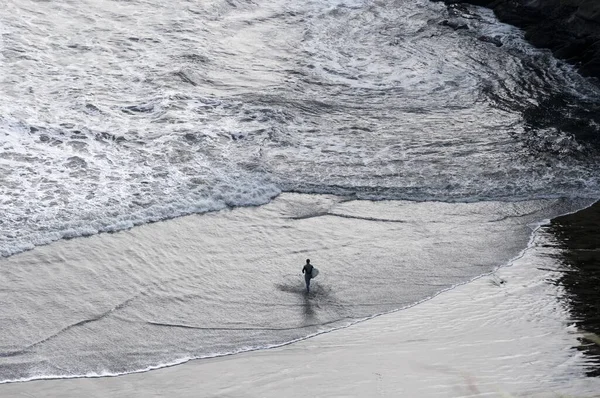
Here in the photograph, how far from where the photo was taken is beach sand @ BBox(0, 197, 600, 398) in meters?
7.47

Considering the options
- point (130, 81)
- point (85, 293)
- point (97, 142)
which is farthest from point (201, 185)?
point (130, 81)

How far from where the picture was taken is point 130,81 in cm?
1441

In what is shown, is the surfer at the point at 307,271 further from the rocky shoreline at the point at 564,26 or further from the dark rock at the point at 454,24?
the dark rock at the point at 454,24

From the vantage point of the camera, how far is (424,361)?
25.9ft

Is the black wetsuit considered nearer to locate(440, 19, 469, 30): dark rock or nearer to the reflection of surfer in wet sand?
the reflection of surfer in wet sand

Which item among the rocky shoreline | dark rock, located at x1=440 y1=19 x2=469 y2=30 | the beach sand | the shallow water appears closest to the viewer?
the beach sand

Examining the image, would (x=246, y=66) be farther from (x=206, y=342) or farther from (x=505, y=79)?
(x=206, y=342)

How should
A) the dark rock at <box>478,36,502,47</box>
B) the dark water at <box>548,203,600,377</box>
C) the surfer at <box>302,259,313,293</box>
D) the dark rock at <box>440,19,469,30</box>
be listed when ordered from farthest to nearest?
the dark rock at <box>440,19,469,30</box> < the dark rock at <box>478,36,502,47</box> < the surfer at <box>302,259,313,293</box> < the dark water at <box>548,203,600,377</box>

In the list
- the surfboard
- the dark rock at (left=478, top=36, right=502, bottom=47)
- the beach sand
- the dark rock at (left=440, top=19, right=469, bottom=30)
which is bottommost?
the beach sand

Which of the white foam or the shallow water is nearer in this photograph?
the shallow water

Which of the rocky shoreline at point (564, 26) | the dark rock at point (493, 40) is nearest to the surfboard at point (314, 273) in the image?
the rocky shoreline at point (564, 26)

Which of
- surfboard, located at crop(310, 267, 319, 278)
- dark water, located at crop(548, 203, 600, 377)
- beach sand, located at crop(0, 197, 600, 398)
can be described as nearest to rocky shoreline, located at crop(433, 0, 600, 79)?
dark water, located at crop(548, 203, 600, 377)

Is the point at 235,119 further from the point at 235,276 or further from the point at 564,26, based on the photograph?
the point at 564,26

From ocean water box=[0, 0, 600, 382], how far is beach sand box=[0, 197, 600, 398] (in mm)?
232
